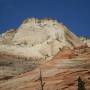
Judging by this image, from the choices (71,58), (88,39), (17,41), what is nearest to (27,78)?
(71,58)

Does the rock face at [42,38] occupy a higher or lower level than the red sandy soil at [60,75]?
higher

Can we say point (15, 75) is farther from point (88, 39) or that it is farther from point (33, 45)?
point (88, 39)

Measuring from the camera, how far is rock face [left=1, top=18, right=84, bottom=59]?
3750 inches

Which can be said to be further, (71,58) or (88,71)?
(71,58)

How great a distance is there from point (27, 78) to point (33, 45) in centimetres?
3312

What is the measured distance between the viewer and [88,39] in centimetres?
11669

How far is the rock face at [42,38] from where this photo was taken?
95.2m

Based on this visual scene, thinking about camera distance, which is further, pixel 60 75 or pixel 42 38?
pixel 42 38

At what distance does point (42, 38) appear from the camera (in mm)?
102062

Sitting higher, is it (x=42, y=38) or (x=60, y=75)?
(x=42, y=38)

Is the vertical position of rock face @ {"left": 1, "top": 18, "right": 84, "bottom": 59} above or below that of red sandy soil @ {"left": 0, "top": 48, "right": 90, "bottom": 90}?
above

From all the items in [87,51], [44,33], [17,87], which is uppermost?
[44,33]

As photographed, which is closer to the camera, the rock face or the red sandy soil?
the red sandy soil

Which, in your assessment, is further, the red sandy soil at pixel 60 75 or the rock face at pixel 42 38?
the rock face at pixel 42 38
